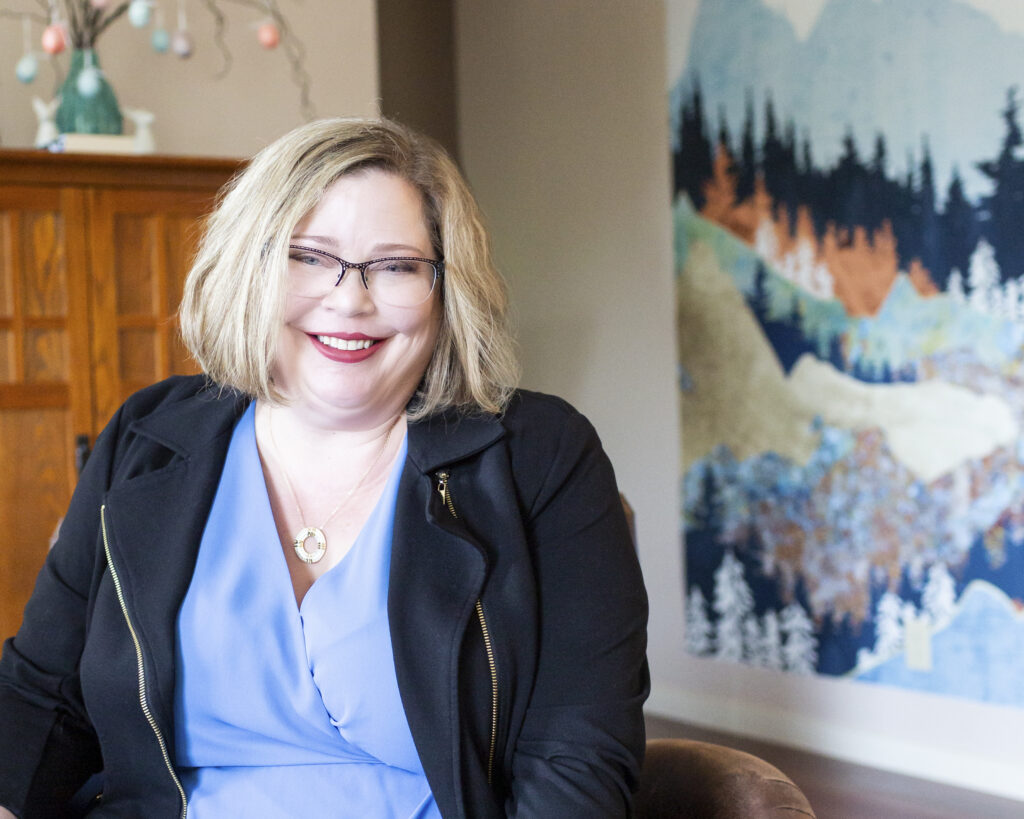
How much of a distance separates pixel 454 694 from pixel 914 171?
8.75ft

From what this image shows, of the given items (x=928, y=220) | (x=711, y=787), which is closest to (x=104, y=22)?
(x=928, y=220)

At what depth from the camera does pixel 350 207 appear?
1.40 metres

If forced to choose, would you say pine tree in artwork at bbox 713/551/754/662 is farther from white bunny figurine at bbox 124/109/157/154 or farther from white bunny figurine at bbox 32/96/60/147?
white bunny figurine at bbox 32/96/60/147

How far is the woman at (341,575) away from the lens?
4.40 ft

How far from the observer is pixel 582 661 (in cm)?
135

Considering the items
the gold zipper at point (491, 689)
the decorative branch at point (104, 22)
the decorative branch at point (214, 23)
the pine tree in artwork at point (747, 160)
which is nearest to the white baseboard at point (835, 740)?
the pine tree in artwork at point (747, 160)

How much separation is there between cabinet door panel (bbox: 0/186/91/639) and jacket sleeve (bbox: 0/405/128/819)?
191cm

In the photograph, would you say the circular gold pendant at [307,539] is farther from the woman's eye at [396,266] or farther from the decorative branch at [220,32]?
the decorative branch at [220,32]

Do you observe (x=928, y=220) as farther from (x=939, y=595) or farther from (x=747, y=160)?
(x=939, y=595)

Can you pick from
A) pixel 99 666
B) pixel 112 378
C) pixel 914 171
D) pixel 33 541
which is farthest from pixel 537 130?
pixel 99 666

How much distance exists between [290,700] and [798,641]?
277 cm

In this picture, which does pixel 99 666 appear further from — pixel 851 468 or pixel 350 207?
pixel 851 468

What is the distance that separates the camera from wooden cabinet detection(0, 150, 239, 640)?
10.5 ft

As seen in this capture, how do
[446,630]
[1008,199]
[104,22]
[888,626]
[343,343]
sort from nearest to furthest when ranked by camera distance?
[446,630], [343,343], [1008,199], [888,626], [104,22]
